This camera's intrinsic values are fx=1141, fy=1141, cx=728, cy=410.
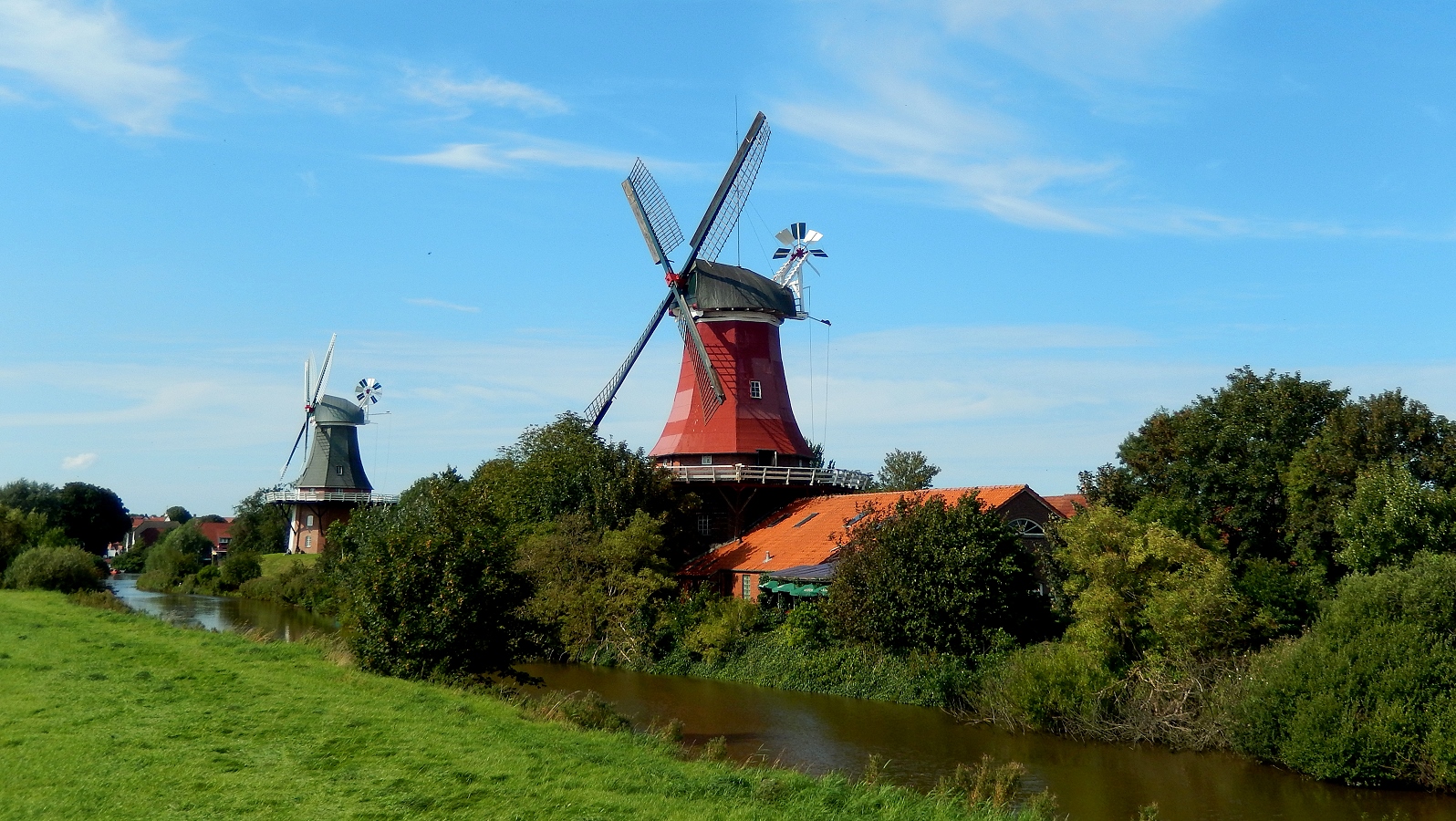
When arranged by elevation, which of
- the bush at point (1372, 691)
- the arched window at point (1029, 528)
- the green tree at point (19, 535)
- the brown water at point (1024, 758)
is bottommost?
the brown water at point (1024, 758)

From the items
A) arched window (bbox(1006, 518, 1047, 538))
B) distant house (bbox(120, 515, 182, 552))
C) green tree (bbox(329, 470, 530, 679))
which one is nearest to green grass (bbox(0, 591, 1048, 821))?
green tree (bbox(329, 470, 530, 679))

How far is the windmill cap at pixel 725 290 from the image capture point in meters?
36.0

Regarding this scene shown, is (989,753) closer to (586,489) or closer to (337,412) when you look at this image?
(586,489)

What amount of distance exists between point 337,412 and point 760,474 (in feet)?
117

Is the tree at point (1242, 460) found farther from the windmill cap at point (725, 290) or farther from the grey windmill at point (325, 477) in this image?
the grey windmill at point (325, 477)

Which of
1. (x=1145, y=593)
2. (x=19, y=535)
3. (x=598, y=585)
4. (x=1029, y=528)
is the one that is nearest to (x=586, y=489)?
(x=598, y=585)

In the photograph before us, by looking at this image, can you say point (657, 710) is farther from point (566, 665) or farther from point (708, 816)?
point (708, 816)

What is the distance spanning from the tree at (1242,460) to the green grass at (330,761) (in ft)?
46.3

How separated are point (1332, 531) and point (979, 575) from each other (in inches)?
268

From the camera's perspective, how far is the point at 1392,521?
1962 centimetres

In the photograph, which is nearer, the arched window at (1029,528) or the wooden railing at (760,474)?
the arched window at (1029,528)

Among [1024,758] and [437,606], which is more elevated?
[437,606]

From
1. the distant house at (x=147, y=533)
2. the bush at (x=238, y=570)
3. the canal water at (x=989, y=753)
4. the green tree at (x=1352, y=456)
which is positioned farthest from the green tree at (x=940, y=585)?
the distant house at (x=147, y=533)

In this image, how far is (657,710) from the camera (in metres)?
21.4
